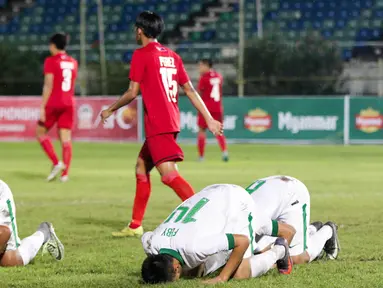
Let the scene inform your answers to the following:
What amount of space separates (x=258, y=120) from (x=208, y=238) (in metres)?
20.1

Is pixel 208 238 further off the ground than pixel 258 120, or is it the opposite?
pixel 208 238

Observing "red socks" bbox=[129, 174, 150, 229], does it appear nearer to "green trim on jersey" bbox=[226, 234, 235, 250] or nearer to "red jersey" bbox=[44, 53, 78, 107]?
"green trim on jersey" bbox=[226, 234, 235, 250]

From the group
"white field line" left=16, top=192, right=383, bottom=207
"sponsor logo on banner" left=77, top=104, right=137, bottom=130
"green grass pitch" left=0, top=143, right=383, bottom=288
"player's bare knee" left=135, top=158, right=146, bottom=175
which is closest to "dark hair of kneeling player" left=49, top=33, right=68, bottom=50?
"green grass pitch" left=0, top=143, right=383, bottom=288

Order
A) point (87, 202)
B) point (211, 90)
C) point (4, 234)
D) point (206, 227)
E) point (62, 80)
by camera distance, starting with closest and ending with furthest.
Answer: point (206, 227) < point (4, 234) < point (87, 202) < point (62, 80) < point (211, 90)

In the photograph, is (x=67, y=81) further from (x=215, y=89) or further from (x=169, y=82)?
(x=169, y=82)

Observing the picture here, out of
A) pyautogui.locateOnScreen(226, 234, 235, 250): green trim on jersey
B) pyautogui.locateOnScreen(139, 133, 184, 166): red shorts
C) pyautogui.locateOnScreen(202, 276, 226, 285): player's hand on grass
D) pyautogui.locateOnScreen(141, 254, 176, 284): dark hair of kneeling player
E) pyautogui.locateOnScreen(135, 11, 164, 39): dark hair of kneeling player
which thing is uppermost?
pyautogui.locateOnScreen(135, 11, 164, 39): dark hair of kneeling player

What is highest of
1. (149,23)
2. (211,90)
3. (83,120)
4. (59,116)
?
(149,23)

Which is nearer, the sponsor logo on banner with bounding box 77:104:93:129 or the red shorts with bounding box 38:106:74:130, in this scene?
the red shorts with bounding box 38:106:74:130

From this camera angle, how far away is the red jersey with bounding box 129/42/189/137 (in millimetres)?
8781

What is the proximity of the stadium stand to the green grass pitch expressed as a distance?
968 cm

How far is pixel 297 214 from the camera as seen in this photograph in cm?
709

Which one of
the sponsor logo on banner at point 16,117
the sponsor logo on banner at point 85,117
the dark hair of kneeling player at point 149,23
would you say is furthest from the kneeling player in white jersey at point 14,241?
the sponsor logo on banner at point 16,117

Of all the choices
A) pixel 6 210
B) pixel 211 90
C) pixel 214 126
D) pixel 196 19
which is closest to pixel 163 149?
pixel 214 126

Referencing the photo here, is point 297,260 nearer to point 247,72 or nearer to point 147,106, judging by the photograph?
point 147,106
